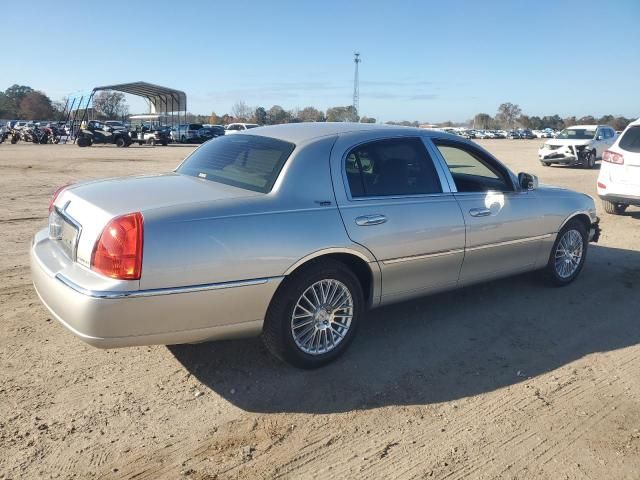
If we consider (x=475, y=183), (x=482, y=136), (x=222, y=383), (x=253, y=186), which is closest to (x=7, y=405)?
(x=222, y=383)

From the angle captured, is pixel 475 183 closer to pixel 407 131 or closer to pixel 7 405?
pixel 407 131

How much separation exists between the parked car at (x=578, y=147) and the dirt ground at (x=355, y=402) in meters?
17.0

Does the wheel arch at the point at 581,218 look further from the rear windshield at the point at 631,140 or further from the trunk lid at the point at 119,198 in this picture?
the rear windshield at the point at 631,140

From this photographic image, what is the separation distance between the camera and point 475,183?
15.9ft

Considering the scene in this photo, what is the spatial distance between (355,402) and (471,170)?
289cm

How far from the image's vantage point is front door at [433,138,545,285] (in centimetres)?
449

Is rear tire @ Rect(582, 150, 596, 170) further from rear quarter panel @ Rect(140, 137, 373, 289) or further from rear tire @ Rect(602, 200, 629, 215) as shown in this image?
rear quarter panel @ Rect(140, 137, 373, 289)

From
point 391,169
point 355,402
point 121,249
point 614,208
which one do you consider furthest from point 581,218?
point 614,208

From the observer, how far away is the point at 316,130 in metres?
4.12

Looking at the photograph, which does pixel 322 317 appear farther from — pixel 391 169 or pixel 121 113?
pixel 121 113

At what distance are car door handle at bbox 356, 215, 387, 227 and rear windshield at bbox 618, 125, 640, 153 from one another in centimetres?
679

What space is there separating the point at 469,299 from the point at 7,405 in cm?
389

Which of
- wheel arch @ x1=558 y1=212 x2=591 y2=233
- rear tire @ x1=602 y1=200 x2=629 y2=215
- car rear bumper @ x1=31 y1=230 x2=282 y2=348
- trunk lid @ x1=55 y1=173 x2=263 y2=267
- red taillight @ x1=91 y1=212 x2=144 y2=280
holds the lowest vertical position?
rear tire @ x1=602 y1=200 x2=629 y2=215

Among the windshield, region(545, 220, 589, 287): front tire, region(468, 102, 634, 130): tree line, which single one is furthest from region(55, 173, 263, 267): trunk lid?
region(468, 102, 634, 130): tree line
